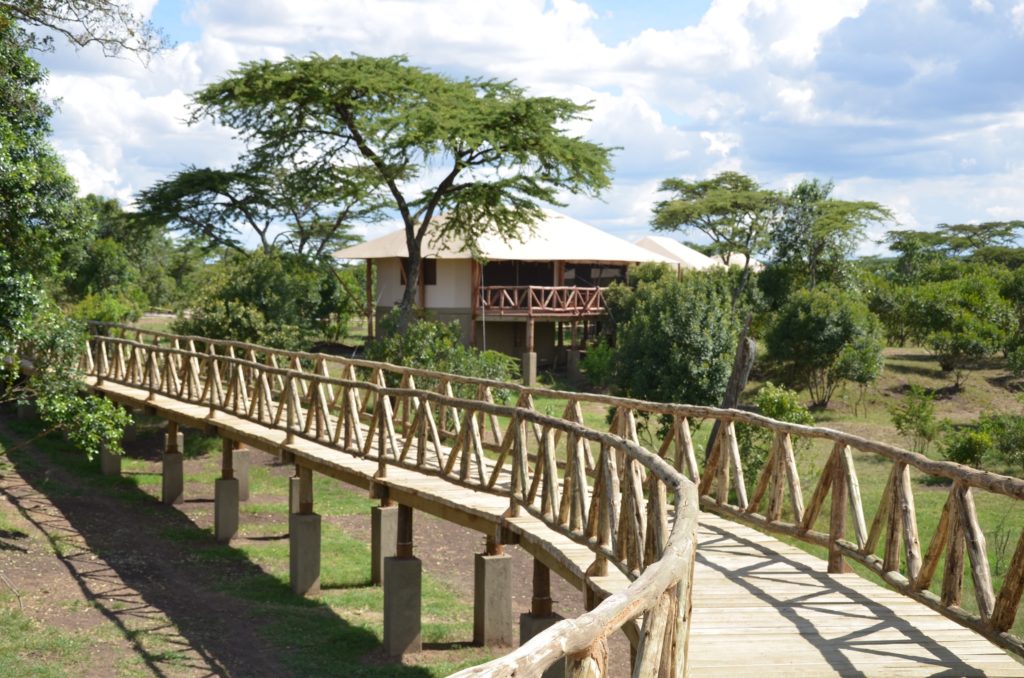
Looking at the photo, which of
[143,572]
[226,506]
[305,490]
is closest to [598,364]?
[226,506]

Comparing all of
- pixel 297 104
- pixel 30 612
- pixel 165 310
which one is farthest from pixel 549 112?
pixel 165 310

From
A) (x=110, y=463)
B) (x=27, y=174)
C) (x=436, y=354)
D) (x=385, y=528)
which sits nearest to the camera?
(x=27, y=174)

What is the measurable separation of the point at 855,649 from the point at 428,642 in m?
9.45

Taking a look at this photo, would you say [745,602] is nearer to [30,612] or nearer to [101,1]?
[30,612]

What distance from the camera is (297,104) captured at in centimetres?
3033

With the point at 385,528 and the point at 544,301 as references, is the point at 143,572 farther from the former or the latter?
the point at 544,301

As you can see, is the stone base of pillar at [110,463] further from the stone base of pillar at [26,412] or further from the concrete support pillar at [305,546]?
the concrete support pillar at [305,546]

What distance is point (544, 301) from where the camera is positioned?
120 feet

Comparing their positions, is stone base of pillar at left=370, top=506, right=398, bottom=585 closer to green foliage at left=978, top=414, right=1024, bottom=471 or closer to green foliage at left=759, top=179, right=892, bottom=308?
green foliage at left=978, top=414, right=1024, bottom=471

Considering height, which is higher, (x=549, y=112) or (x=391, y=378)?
(x=549, y=112)

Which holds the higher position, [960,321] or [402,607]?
[960,321]

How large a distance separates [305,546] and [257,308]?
37.0ft

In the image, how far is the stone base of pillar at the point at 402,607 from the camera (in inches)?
574

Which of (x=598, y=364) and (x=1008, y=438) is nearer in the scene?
(x=1008, y=438)
